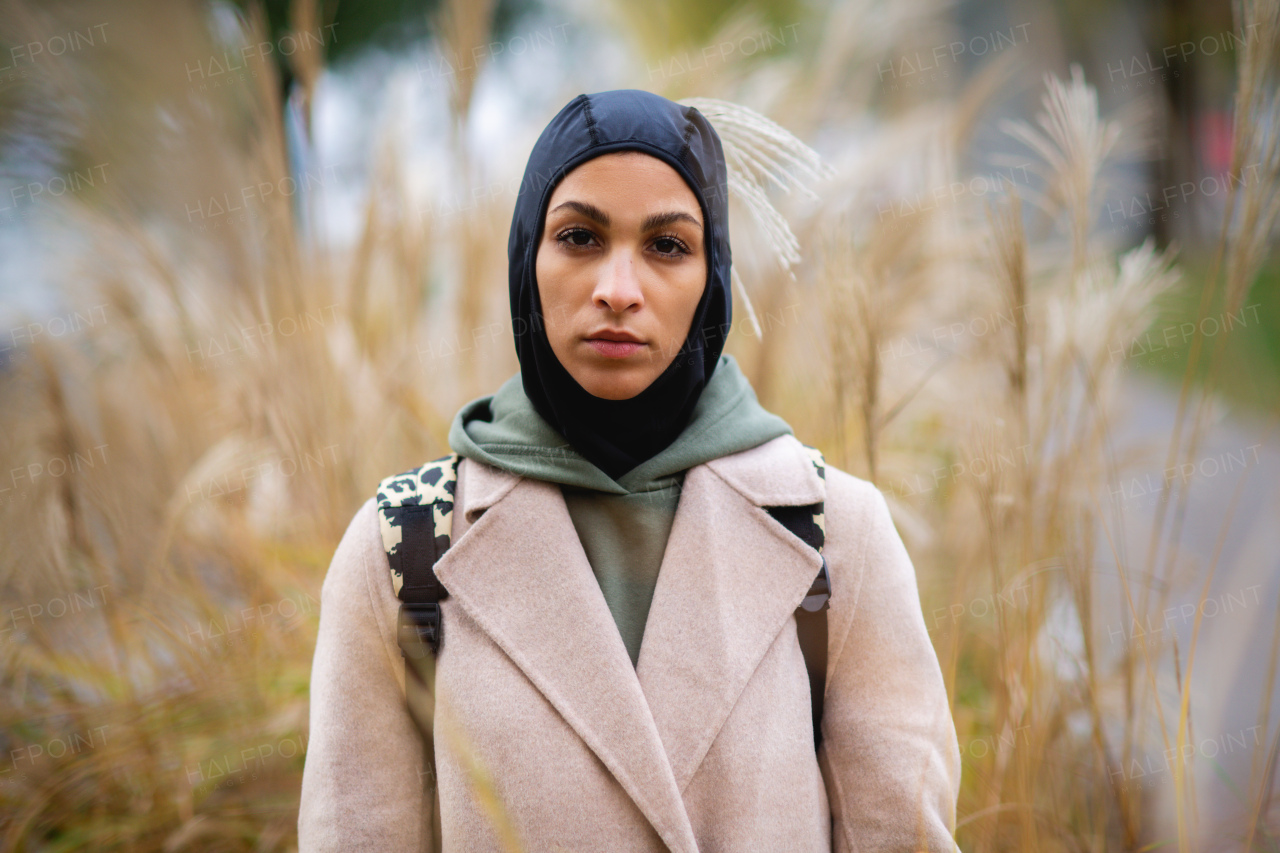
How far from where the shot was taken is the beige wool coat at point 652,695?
111 cm

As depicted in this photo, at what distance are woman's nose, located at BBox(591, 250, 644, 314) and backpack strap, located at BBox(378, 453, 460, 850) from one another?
434mm

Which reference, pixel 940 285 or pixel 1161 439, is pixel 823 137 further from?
pixel 1161 439

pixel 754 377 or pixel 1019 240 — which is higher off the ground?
pixel 1019 240

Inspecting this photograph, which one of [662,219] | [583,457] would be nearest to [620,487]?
[583,457]

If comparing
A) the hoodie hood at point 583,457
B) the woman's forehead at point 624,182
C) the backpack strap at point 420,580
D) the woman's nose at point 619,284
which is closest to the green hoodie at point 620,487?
the hoodie hood at point 583,457

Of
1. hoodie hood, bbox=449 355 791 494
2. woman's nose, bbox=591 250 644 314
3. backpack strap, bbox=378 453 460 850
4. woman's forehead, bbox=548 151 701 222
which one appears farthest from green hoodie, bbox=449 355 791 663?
woman's forehead, bbox=548 151 701 222

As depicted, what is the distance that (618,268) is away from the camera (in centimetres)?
114

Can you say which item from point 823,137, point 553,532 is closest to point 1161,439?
point 823,137

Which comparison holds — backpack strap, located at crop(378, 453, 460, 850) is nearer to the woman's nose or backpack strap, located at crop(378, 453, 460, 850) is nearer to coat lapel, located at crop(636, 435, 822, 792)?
coat lapel, located at crop(636, 435, 822, 792)

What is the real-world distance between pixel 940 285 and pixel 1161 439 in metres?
0.88

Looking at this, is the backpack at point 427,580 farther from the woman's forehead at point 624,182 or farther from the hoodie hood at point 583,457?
the woman's forehead at point 624,182

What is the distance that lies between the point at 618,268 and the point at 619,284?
29 mm

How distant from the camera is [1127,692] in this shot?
5.52 ft

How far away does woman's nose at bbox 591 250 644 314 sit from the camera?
112 centimetres
